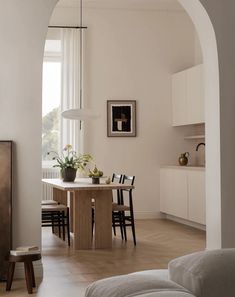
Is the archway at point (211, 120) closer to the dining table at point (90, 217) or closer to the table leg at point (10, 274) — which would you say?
the dining table at point (90, 217)

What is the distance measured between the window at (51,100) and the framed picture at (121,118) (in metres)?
1.00

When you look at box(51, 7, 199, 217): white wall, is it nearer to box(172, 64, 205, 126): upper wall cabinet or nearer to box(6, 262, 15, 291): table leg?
box(172, 64, 205, 126): upper wall cabinet

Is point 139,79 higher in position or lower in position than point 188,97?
higher

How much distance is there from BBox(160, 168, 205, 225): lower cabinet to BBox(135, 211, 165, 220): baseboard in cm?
13

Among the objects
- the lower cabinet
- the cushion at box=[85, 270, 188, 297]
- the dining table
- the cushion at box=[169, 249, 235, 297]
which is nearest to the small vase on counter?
the lower cabinet

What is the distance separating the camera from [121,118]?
1034 centimetres

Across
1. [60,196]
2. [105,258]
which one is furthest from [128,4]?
[105,258]

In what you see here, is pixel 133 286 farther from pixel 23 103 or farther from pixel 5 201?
pixel 23 103

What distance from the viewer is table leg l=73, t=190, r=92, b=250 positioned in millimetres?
7137

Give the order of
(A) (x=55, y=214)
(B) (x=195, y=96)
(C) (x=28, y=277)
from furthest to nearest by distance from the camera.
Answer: (B) (x=195, y=96)
(A) (x=55, y=214)
(C) (x=28, y=277)

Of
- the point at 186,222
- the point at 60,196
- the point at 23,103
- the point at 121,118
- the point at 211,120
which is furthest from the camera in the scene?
the point at 121,118

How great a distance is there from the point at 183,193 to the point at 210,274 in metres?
7.72

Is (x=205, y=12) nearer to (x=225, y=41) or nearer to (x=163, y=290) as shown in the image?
(x=225, y=41)

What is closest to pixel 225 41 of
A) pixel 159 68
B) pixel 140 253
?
pixel 140 253
